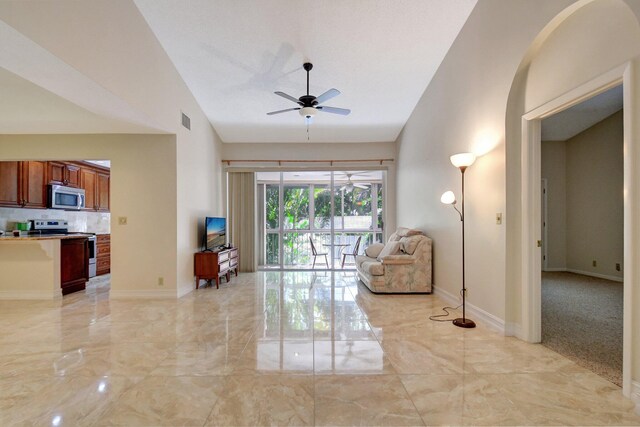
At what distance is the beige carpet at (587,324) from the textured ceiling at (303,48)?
3563mm

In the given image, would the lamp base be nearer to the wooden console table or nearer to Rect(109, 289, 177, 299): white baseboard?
the wooden console table

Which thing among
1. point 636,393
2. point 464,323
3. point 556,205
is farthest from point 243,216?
point 556,205

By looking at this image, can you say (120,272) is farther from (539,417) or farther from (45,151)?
(539,417)

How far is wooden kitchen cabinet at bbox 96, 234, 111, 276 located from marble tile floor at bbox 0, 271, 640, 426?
2502mm

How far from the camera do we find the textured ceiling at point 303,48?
11.2 feet

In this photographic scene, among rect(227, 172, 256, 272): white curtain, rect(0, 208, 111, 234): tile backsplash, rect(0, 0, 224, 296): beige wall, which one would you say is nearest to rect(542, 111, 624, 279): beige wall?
rect(227, 172, 256, 272): white curtain

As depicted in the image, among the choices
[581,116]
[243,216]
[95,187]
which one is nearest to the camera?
[581,116]

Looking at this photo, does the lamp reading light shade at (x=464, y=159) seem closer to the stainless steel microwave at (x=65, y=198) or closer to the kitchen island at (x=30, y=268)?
the kitchen island at (x=30, y=268)

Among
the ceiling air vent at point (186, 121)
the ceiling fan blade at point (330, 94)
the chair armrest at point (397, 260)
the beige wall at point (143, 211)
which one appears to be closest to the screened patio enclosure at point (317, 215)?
the ceiling air vent at point (186, 121)

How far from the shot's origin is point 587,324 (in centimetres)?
320

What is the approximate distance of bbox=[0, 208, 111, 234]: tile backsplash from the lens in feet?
16.8

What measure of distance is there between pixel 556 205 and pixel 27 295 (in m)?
9.86

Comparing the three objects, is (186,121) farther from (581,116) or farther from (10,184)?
(581,116)

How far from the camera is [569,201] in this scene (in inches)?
257
